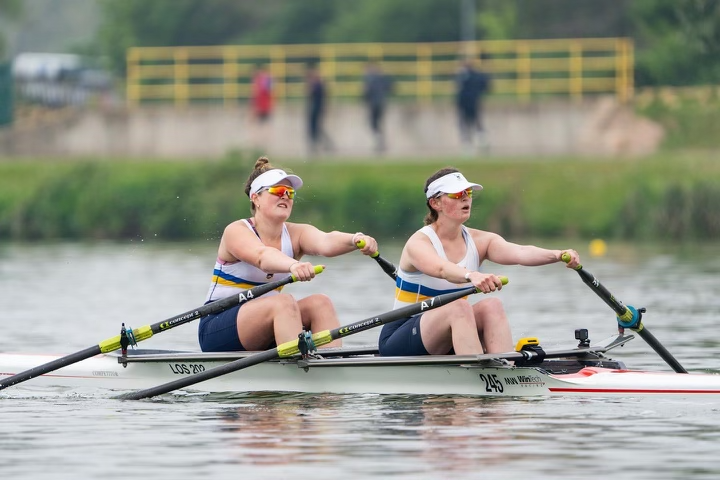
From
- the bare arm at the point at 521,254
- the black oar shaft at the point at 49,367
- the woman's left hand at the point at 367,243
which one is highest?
the woman's left hand at the point at 367,243

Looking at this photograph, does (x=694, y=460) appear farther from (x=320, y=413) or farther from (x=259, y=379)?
(x=259, y=379)

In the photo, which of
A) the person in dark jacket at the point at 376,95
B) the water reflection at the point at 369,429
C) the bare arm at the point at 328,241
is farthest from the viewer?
the person in dark jacket at the point at 376,95

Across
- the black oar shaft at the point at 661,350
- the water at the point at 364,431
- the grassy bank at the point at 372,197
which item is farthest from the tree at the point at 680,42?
the black oar shaft at the point at 661,350

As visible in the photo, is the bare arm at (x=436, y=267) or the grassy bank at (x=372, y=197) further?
the grassy bank at (x=372, y=197)

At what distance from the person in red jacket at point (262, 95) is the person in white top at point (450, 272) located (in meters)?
24.6

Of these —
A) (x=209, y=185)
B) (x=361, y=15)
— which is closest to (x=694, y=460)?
(x=209, y=185)

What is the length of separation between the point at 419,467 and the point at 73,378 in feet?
14.6

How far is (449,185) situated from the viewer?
1162 cm

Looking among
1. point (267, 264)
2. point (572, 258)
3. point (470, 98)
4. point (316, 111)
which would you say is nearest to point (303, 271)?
point (267, 264)

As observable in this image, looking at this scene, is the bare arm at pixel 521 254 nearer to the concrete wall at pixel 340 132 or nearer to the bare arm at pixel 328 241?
the bare arm at pixel 328 241

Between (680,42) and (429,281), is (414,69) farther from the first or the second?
(429,281)

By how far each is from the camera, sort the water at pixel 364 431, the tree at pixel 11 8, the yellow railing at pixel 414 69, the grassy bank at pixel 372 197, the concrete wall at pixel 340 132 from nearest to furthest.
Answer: the water at pixel 364 431, the grassy bank at pixel 372 197, the concrete wall at pixel 340 132, the yellow railing at pixel 414 69, the tree at pixel 11 8

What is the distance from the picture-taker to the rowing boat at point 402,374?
11352mm

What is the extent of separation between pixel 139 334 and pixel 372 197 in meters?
19.0
